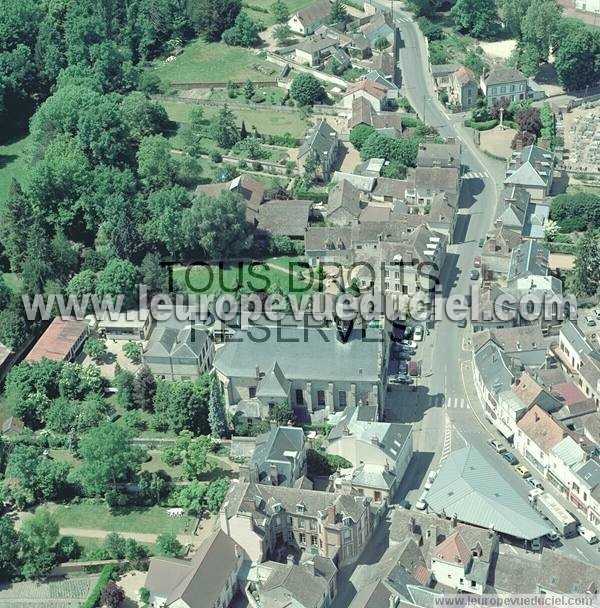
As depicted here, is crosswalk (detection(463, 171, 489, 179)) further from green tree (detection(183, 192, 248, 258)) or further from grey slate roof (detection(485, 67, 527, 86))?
green tree (detection(183, 192, 248, 258))

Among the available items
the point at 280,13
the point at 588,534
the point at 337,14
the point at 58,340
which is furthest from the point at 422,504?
the point at 280,13

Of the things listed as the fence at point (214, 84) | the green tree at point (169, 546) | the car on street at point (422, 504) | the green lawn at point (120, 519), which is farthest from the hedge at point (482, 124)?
the green tree at point (169, 546)

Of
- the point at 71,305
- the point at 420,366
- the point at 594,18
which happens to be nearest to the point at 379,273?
the point at 420,366

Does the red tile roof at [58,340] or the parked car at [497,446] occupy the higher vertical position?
the parked car at [497,446]

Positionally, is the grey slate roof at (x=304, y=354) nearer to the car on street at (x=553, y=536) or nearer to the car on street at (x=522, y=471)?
the car on street at (x=522, y=471)

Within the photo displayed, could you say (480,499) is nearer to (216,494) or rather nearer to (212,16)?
(216,494)

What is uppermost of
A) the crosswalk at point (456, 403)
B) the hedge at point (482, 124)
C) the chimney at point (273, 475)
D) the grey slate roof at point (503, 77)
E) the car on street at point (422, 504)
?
the grey slate roof at point (503, 77)

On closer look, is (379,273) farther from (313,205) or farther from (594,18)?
(594,18)

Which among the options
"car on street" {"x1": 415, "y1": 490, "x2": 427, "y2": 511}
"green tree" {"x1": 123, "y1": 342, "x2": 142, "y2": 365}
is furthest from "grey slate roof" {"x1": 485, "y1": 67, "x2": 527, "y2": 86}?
"car on street" {"x1": 415, "y1": 490, "x2": 427, "y2": 511}
